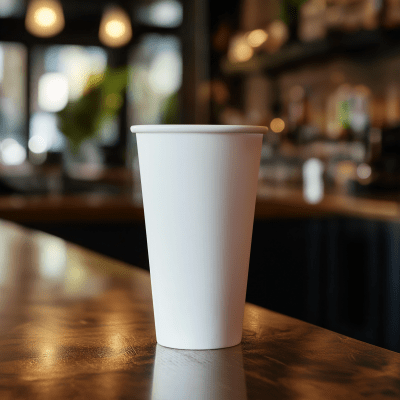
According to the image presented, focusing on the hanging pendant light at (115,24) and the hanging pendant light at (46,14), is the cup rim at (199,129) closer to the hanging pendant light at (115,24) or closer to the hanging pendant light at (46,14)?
the hanging pendant light at (46,14)

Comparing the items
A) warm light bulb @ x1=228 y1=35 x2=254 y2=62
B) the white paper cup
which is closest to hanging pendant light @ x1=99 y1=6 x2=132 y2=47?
warm light bulb @ x1=228 y1=35 x2=254 y2=62

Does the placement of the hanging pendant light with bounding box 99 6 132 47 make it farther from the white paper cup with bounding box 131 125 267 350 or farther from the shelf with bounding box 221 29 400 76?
the white paper cup with bounding box 131 125 267 350

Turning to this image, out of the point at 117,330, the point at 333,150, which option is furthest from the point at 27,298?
the point at 333,150

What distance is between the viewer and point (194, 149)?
44cm

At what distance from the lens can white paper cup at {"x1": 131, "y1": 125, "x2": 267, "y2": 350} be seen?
44 centimetres

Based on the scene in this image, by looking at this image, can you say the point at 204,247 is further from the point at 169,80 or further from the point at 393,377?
the point at 169,80

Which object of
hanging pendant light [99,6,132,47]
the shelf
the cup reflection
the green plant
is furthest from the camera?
hanging pendant light [99,6,132,47]

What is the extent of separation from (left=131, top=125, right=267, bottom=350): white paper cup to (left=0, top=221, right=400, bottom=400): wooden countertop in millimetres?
24

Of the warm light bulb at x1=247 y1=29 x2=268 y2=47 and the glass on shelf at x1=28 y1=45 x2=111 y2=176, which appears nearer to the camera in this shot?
the warm light bulb at x1=247 y1=29 x2=268 y2=47

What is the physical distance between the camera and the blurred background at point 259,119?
2088mm

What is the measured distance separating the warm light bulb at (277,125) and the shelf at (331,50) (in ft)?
1.11

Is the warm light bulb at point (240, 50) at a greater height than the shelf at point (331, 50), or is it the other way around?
the warm light bulb at point (240, 50)

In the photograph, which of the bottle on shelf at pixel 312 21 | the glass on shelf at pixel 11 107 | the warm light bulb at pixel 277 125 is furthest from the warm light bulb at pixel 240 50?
the glass on shelf at pixel 11 107

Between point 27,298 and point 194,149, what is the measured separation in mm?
314
